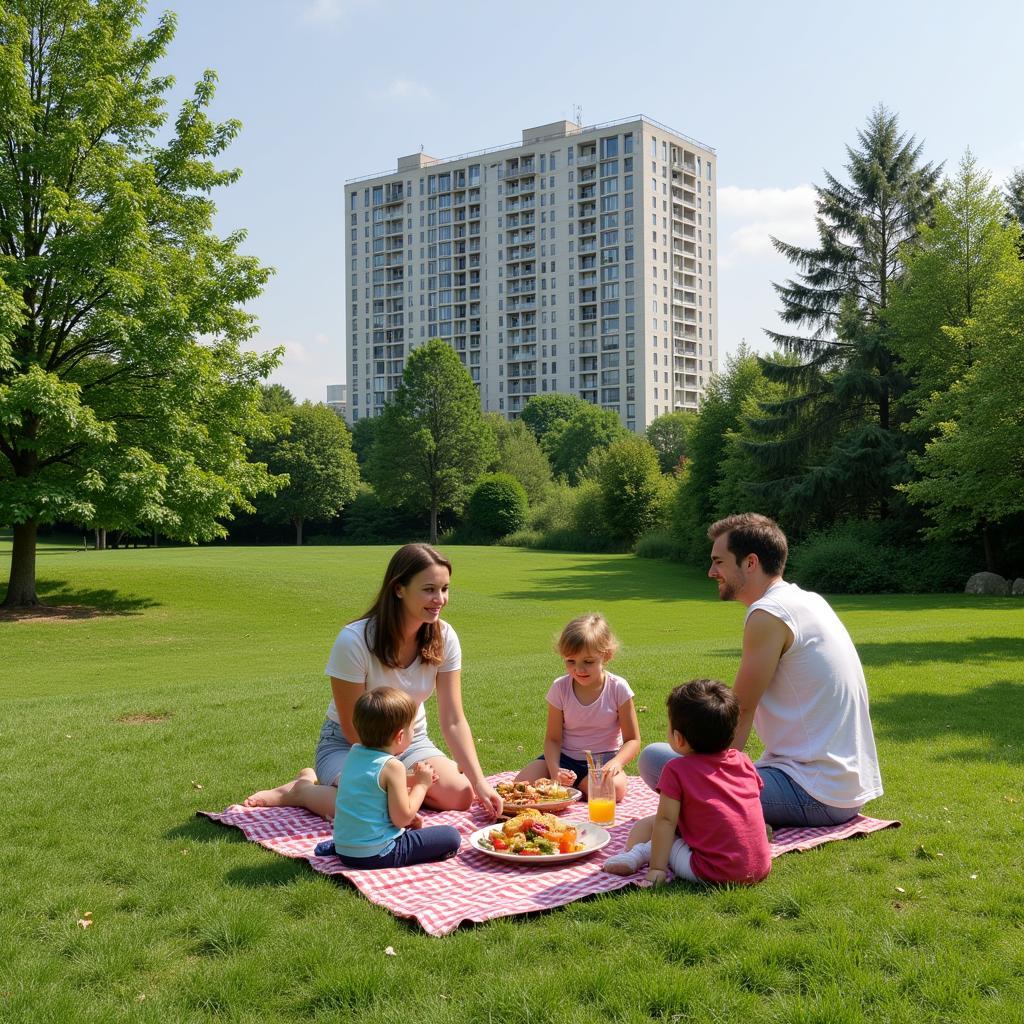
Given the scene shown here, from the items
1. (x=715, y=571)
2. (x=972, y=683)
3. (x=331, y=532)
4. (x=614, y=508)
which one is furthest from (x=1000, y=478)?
(x=331, y=532)

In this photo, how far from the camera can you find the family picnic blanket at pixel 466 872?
4664mm

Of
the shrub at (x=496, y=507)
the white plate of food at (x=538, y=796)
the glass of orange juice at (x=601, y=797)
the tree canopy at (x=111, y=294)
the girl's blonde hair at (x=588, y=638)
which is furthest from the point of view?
the shrub at (x=496, y=507)

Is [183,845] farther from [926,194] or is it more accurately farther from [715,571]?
[926,194]

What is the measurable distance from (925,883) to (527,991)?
2.37 meters

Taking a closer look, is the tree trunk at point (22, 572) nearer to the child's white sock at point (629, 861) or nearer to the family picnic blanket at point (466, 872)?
the family picnic blanket at point (466, 872)

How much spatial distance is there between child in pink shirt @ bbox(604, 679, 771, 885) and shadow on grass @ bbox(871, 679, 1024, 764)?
12.6 feet

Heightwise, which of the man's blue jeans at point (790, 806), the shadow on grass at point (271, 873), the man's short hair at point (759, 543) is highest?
the man's short hair at point (759, 543)

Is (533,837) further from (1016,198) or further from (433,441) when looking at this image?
(433,441)

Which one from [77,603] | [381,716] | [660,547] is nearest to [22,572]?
[77,603]

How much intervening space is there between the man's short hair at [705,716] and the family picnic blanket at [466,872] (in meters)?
0.79

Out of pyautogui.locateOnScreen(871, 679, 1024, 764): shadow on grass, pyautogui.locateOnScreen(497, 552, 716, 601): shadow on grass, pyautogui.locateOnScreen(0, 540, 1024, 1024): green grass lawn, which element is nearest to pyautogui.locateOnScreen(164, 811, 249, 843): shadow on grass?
pyautogui.locateOnScreen(0, 540, 1024, 1024): green grass lawn

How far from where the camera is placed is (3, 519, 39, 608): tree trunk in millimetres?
25672

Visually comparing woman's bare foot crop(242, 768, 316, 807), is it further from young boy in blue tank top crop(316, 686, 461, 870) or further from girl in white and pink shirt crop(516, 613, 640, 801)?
girl in white and pink shirt crop(516, 613, 640, 801)

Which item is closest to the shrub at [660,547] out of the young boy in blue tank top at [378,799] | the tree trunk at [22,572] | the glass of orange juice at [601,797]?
the tree trunk at [22,572]
